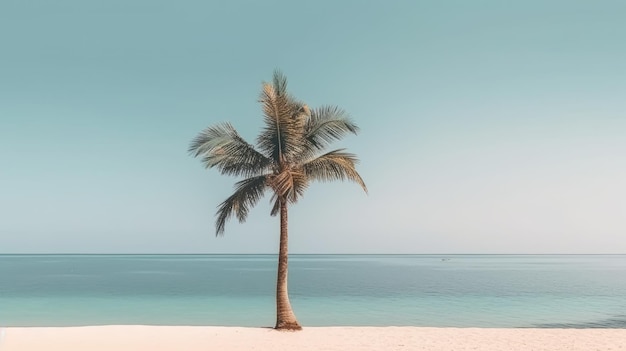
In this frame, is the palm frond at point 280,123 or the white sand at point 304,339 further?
the palm frond at point 280,123

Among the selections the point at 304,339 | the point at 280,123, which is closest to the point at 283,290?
the point at 304,339

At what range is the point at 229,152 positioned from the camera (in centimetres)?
1944

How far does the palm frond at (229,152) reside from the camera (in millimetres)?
19234

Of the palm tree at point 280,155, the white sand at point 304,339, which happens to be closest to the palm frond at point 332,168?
the palm tree at point 280,155

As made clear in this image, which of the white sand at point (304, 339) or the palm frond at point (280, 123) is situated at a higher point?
the palm frond at point (280, 123)

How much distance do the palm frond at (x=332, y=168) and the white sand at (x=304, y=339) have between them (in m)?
5.27

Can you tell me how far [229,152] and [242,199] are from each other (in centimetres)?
173

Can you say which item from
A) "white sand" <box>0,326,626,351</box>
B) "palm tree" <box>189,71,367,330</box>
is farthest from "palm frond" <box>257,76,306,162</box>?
"white sand" <box>0,326,626,351</box>

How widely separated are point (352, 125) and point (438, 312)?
22.6m

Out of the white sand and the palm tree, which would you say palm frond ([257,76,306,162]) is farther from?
the white sand

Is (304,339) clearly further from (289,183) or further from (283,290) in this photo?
(289,183)

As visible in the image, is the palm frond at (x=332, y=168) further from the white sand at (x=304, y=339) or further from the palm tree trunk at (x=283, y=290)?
the white sand at (x=304, y=339)

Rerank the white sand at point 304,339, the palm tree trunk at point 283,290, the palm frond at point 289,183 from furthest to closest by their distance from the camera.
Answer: the palm tree trunk at point 283,290 < the palm frond at point 289,183 < the white sand at point 304,339

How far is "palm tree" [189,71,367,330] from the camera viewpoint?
758 inches
